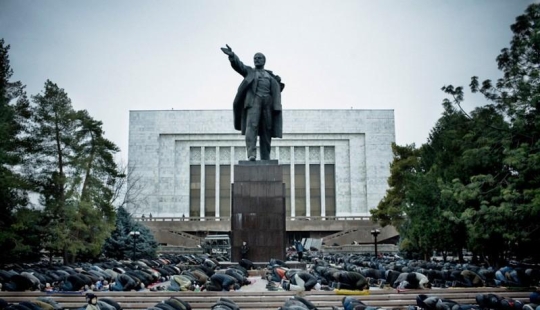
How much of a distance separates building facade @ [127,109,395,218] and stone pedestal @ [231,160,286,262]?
37.9 m

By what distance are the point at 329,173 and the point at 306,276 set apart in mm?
43087

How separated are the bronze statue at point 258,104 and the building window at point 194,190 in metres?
37.9

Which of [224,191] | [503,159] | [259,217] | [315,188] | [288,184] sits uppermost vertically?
[288,184]

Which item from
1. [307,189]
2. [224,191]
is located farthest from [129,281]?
[307,189]

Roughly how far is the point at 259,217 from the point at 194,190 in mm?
39519

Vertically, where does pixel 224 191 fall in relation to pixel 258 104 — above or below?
below

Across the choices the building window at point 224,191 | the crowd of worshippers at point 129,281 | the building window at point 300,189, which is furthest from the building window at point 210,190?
the crowd of worshippers at point 129,281

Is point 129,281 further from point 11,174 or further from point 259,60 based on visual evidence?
point 11,174

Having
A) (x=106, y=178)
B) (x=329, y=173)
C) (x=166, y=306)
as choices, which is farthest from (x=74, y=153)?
(x=329, y=173)

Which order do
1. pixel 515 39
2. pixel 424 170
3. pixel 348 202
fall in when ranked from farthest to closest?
pixel 348 202 → pixel 424 170 → pixel 515 39

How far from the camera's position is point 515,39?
1675cm

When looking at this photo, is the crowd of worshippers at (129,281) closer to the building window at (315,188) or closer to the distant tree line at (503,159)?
the distant tree line at (503,159)

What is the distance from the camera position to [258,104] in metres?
15.8

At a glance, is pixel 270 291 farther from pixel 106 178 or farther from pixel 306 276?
pixel 106 178
